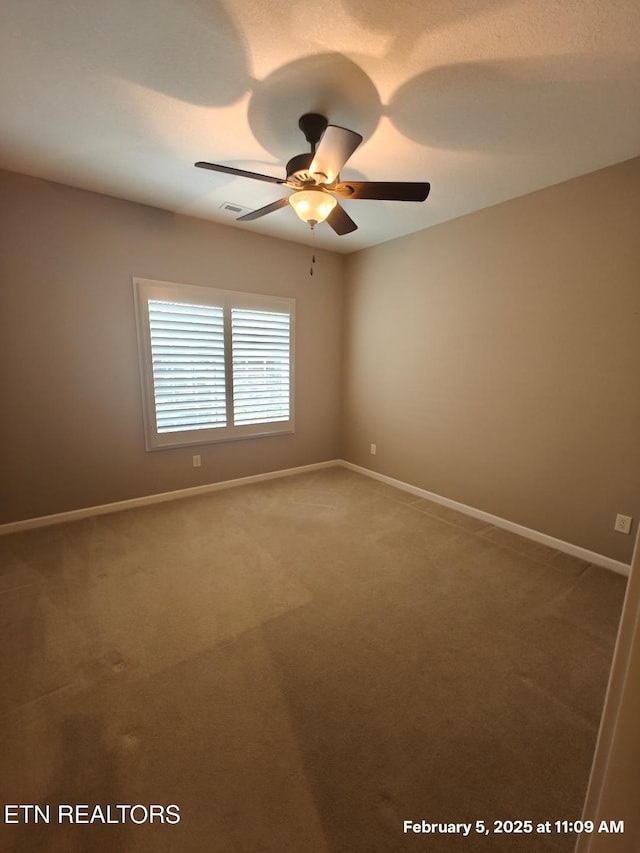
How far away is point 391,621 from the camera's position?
203cm

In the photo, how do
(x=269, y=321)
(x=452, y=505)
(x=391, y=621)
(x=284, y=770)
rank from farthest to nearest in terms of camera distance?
(x=269, y=321)
(x=452, y=505)
(x=391, y=621)
(x=284, y=770)

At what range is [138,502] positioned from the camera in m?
3.43

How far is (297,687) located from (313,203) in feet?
8.01

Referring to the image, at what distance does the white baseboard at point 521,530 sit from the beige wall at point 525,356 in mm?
51

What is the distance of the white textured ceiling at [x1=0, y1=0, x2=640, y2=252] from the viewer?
140 centimetres

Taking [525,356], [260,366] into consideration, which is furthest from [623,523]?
[260,366]

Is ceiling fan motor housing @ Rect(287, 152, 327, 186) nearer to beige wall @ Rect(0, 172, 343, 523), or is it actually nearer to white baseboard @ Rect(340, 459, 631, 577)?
beige wall @ Rect(0, 172, 343, 523)

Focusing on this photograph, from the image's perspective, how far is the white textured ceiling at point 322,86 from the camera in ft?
4.60

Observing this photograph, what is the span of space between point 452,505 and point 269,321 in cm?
271

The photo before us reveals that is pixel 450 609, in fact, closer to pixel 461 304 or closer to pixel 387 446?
pixel 387 446

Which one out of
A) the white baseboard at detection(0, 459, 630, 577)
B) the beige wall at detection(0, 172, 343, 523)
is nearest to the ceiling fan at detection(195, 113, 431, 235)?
the beige wall at detection(0, 172, 343, 523)

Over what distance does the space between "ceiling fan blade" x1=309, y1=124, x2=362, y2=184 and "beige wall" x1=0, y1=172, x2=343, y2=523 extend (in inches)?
80.8

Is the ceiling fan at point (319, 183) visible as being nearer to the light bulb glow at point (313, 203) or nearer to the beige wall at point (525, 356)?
the light bulb glow at point (313, 203)

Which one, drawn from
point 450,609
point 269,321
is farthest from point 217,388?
point 450,609
